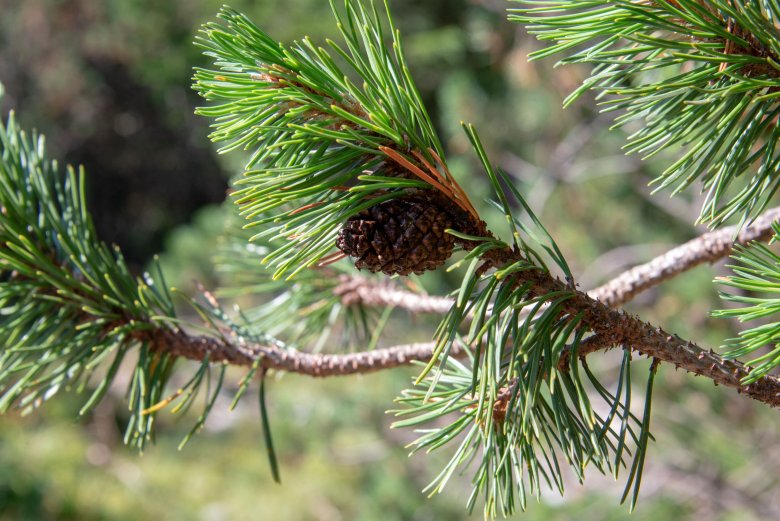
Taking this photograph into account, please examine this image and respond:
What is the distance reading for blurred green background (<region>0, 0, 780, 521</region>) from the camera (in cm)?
181

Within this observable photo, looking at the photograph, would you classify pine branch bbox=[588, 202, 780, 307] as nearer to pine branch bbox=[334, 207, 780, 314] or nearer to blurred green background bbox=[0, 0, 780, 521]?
pine branch bbox=[334, 207, 780, 314]

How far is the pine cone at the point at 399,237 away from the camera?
32cm

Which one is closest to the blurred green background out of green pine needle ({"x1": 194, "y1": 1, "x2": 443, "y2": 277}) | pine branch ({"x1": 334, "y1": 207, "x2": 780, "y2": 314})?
pine branch ({"x1": 334, "y1": 207, "x2": 780, "y2": 314})

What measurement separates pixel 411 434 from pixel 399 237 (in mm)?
2063

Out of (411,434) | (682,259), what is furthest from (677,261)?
(411,434)

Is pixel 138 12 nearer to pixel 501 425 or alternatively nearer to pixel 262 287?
pixel 262 287

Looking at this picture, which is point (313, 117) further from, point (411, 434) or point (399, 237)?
point (411, 434)

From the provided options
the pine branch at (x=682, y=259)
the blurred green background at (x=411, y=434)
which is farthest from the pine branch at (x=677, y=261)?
the blurred green background at (x=411, y=434)

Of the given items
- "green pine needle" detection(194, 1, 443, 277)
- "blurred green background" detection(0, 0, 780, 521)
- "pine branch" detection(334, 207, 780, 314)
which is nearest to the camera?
→ "green pine needle" detection(194, 1, 443, 277)

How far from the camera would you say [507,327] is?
1.11 feet

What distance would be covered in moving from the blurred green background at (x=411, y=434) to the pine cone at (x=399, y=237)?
3.20ft

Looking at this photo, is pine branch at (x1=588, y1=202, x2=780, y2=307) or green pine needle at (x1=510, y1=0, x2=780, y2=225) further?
pine branch at (x1=588, y1=202, x2=780, y2=307)

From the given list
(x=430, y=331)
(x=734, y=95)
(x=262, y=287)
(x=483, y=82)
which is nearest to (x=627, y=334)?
(x=734, y=95)

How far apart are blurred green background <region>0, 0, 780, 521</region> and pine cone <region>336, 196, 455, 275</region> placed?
0.97m
